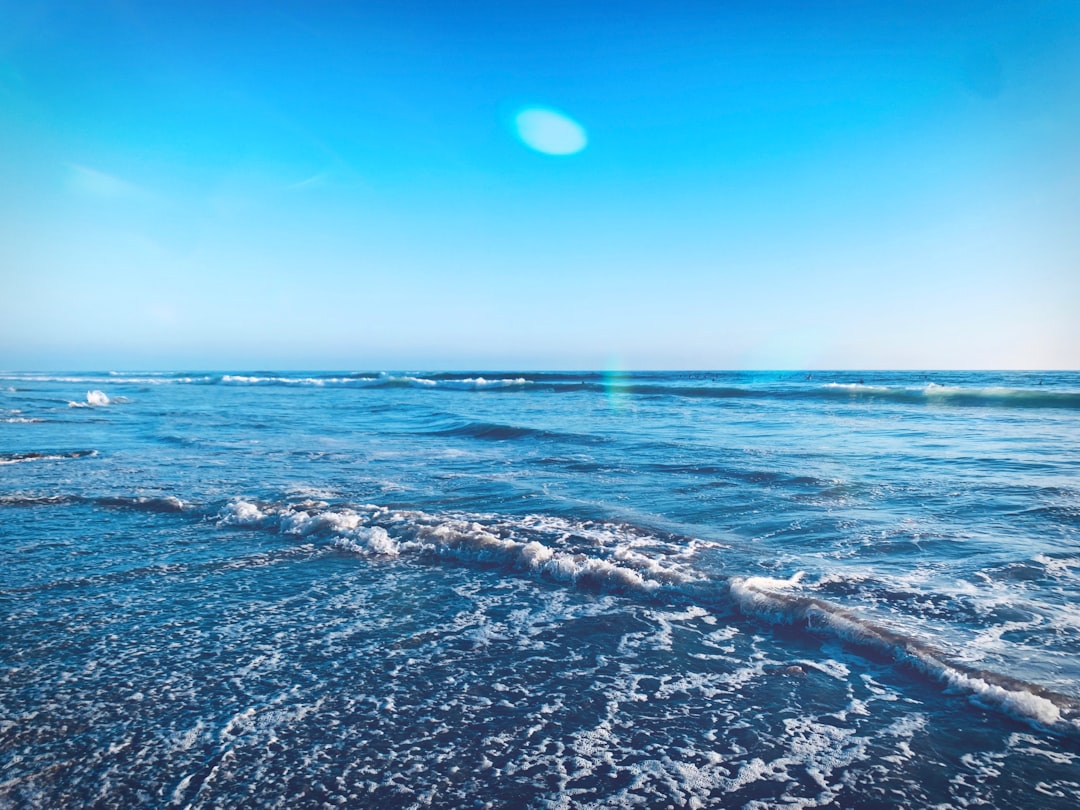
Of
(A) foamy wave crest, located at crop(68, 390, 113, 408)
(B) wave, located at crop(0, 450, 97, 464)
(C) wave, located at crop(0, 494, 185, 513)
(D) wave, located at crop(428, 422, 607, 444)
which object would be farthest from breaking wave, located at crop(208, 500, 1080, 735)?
(A) foamy wave crest, located at crop(68, 390, 113, 408)

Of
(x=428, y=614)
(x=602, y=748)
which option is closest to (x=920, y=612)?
(x=602, y=748)

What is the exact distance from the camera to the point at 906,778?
2895 mm

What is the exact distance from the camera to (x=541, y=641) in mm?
4336

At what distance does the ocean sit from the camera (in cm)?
291

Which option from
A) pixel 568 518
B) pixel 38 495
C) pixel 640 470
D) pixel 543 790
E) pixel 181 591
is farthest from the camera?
pixel 640 470

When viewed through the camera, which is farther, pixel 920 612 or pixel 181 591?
pixel 181 591

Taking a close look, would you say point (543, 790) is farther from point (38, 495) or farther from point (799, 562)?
point (38, 495)

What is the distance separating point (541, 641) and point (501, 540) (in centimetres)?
229

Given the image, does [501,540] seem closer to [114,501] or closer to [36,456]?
[114,501]

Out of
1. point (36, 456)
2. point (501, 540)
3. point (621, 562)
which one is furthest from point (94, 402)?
point (621, 562)

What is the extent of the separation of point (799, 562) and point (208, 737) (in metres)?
5.23

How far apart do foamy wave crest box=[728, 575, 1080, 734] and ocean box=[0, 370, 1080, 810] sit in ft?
0.06

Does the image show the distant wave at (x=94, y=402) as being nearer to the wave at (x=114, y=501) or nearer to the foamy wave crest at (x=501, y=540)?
the wave at (x=114, y=501)

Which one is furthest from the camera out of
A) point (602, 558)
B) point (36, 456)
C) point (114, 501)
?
point (36, 456)
